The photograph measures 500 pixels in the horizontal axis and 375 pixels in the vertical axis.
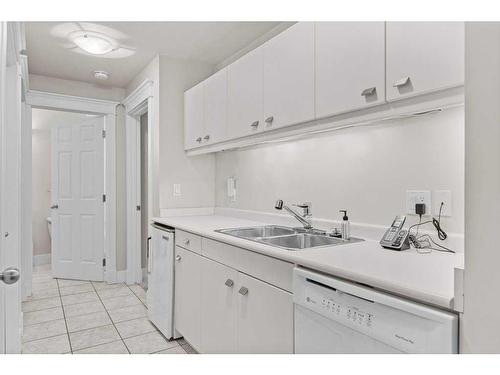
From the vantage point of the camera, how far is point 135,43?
280cm

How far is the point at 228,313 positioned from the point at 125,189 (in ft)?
8.59

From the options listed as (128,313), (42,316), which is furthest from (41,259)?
(128,313)

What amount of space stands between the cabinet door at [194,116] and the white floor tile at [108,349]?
1.61 metres

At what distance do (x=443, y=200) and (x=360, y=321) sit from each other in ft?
2.39

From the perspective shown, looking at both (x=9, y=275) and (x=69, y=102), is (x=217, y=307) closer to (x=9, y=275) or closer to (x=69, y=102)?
(x=9, y=275)

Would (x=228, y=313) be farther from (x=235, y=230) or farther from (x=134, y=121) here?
(x=134, y=121)

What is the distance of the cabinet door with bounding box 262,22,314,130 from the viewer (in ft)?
5.66

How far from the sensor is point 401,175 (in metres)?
1.65

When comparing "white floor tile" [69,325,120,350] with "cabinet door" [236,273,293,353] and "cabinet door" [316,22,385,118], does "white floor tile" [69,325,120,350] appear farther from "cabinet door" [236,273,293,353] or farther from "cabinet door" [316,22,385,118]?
"cabinet door" [316,22,385,118]

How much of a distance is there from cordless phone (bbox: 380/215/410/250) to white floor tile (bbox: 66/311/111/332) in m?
2.38

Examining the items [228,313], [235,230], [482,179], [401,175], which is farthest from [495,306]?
[235,230]

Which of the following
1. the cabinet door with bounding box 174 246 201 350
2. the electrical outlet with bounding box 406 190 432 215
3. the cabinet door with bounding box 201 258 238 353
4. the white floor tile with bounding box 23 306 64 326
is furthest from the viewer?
the white floor tile with bounding box 23 306 64 326

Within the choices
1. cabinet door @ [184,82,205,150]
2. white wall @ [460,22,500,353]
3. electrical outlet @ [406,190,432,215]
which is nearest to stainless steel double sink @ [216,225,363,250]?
electrical outlet @ [406,190,432,215]

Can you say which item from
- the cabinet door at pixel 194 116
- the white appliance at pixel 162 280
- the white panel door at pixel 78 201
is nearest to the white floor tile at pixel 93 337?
the white appliance at pixel 162 280
